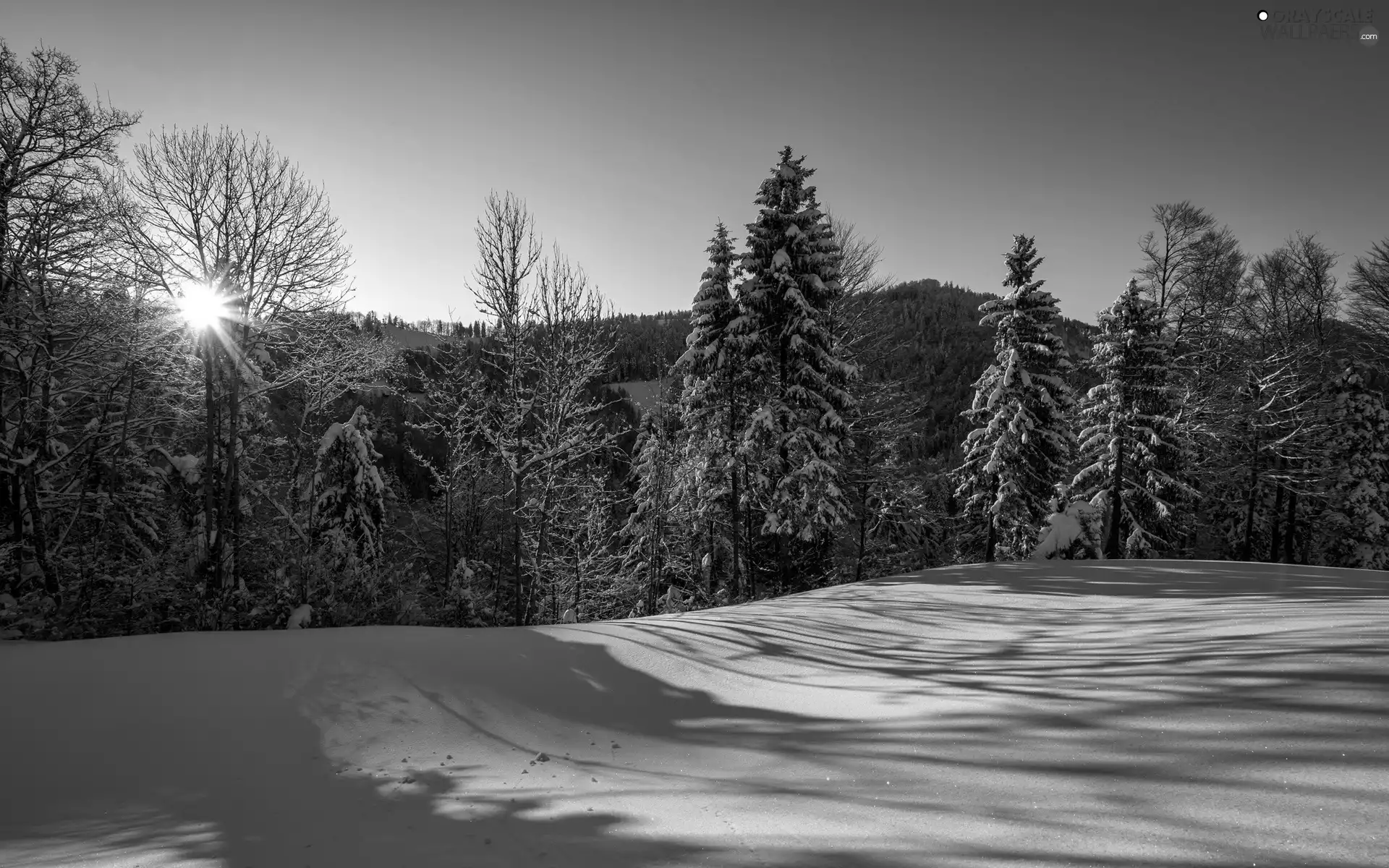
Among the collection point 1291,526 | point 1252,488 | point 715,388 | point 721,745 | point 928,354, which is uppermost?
point 928,354

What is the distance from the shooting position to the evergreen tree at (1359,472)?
21.3m

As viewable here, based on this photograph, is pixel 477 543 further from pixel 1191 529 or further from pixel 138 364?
pixel 1191 529

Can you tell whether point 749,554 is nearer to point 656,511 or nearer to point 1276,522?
point 656,511

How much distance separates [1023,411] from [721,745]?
56.8ft

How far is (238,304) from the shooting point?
1252cm

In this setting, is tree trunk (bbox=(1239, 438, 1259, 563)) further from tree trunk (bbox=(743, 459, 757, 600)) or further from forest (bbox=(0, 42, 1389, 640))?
tree trunk (bbox=(743, 459, 757, 600))

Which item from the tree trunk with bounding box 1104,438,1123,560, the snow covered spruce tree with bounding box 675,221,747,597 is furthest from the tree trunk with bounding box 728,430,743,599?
the tree trunk with bounding box 1104,438,1123,560

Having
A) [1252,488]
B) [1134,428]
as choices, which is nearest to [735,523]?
[1134,428]

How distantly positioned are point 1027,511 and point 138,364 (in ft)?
77.1

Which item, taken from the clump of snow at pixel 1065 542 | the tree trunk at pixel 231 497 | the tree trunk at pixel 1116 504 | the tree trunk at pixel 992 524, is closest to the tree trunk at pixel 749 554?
the clump of snow at pixel 1065 542

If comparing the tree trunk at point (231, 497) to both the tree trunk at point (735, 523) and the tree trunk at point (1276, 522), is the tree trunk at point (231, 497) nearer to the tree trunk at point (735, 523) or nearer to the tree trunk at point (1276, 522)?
the tree trunk at point (735, 523)

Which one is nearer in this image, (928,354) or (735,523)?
(735,523)

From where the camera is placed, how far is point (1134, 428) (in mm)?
18750

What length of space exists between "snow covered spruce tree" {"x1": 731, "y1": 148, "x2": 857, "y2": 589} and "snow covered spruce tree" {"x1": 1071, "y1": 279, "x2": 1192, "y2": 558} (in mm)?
9371
